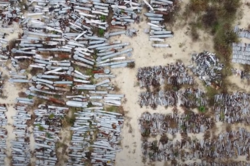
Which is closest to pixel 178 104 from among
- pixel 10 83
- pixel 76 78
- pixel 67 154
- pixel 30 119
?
pixel 76 78

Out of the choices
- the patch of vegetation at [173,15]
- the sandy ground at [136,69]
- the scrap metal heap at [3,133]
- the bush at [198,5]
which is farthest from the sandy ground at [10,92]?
the bush at [198,5]

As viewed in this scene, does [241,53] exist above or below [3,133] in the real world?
above

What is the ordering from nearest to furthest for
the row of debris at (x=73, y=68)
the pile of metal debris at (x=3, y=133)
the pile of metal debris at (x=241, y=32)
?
the pile of metal debris at (x=241, y=32)
the row of debris at (x=73, y=68)
the pile of metal debris at (x=3, y=133)

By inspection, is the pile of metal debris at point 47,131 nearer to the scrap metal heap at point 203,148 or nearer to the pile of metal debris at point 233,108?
the scrap metal heap at point 203,148

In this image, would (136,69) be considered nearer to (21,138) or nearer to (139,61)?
(139,61)

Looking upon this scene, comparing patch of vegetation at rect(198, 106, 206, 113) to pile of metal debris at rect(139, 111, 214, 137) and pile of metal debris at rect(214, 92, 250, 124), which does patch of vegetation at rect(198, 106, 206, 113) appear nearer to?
pile of metal debris at rect(139, 111, 214, 137)

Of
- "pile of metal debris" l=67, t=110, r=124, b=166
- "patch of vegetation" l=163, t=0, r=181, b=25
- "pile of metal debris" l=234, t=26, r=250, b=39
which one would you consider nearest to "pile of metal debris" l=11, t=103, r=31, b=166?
"pile of metal debris" l=67, t=110, r=124, b=166

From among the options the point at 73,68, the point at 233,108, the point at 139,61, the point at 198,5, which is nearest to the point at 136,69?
the point at 139,61
